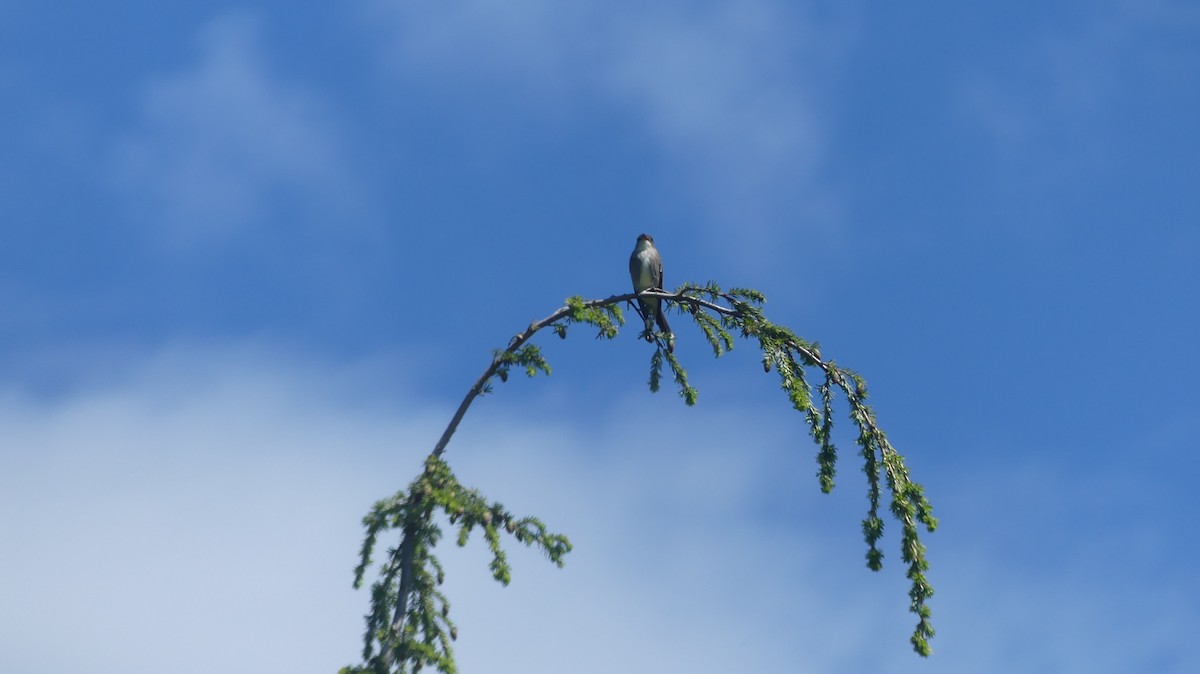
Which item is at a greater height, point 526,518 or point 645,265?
point 645,265

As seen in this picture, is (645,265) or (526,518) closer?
(526,518)

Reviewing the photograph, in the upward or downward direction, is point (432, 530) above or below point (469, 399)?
below

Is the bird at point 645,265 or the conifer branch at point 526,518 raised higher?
the bird at point 645,265

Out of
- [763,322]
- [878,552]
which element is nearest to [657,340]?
[763,322]

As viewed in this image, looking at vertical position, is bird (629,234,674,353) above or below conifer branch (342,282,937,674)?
above

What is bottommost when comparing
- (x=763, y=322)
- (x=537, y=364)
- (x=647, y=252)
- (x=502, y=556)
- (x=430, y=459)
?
(x=502, y=556)

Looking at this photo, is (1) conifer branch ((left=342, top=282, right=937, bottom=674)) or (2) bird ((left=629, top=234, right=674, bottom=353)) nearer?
(1) conifer branch ((left=342, top=282, right=937, bottom=674))

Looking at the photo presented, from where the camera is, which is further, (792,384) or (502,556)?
(792,384)

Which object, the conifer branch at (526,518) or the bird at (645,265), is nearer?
the conifer branch at (526,518)

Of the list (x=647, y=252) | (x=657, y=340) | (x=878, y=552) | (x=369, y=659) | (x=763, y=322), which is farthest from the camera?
(x=647, y=252)

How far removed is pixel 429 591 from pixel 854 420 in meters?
2.35

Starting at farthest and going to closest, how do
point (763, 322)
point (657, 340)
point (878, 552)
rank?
point (657, 340), point (763, 322), point (878, 552)

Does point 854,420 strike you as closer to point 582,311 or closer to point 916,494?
point 916,494

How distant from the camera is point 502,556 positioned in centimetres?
591
